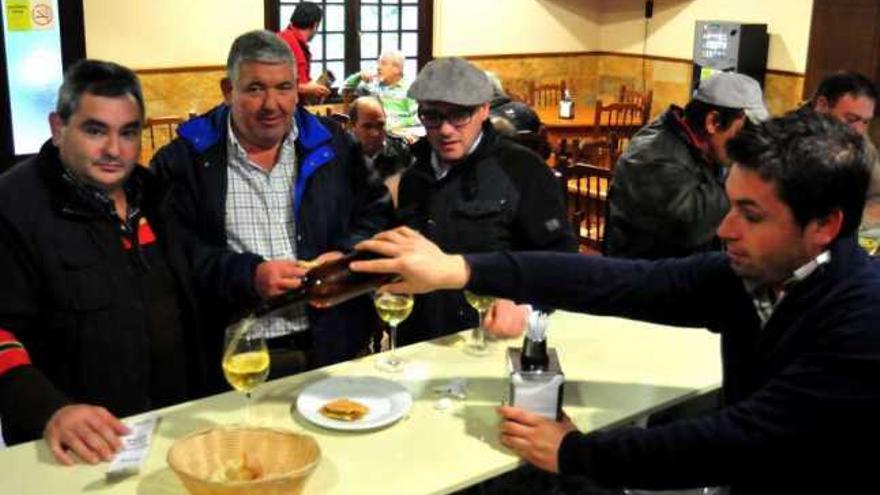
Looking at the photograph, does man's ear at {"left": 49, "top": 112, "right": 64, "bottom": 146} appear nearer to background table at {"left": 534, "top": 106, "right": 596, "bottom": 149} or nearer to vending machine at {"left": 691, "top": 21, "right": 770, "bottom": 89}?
background table at {"left": 534, "top": 106, "right": 596, "bottom": 149}

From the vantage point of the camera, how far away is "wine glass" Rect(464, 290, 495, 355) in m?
2.28

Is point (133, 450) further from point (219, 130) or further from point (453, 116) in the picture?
point (453, 116)

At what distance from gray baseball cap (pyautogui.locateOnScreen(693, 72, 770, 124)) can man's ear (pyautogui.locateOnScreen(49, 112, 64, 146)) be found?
1.98 metres

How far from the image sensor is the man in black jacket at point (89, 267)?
6.51ft

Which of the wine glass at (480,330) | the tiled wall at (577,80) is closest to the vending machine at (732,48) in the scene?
the tiled wall at (577,80)

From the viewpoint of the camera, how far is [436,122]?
2633mm

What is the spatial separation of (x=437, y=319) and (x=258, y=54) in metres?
0.89

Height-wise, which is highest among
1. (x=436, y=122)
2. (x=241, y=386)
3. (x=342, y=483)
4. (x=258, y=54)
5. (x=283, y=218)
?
(x=258, y=54)

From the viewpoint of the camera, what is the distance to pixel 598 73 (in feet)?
33.2

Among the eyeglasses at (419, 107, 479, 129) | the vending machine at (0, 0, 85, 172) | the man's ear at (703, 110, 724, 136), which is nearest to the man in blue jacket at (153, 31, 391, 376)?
the eyeglasses at (419, 107, 479, 129)

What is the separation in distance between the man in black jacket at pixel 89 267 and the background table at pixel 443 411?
190 millimetres

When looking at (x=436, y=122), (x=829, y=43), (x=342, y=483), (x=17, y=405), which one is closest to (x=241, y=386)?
(x=342, y=483)

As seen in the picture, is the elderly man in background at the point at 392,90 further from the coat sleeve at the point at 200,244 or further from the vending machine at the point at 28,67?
the coat sleeve at the point at 200,244

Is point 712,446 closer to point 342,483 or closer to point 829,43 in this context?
point 342,483
